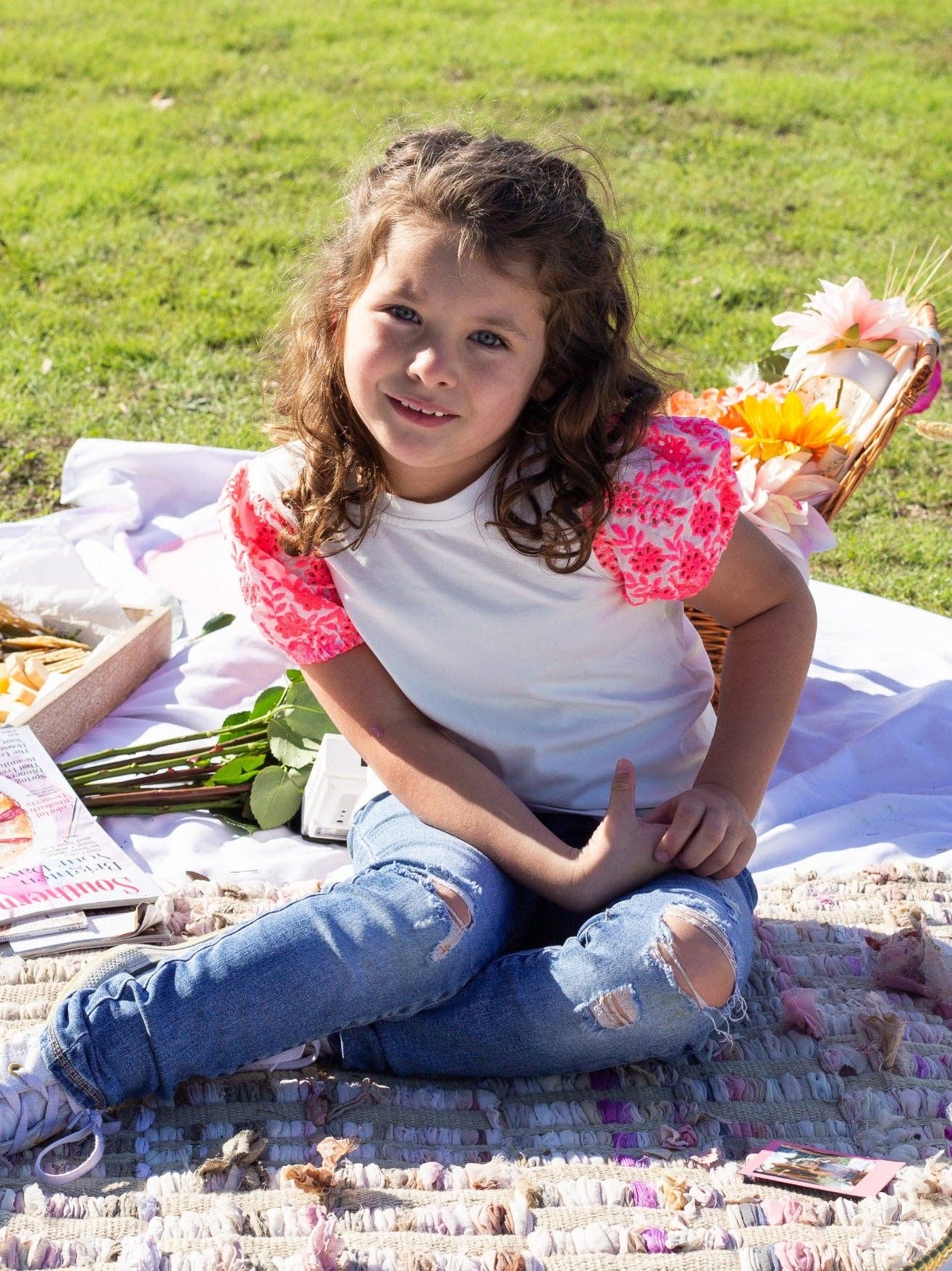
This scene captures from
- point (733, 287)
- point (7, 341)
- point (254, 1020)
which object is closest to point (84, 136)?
point (7, 341)

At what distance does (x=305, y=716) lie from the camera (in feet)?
8.57

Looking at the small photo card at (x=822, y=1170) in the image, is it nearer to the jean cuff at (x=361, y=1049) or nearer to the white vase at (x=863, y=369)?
the jean cuff at (x=361, y=1049)

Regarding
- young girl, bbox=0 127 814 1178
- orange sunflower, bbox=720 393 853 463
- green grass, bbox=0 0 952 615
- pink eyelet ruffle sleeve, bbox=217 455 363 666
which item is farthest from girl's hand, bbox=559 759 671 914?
green grass, bbox=0 0 952 615

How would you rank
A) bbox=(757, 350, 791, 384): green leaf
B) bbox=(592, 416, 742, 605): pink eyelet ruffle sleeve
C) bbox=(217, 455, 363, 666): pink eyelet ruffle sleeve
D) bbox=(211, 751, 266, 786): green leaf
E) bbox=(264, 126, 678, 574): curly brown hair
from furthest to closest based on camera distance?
bbox=(757, 350, 791, 384): green leaf
bbox=(211, 751, 266, 786): green leaf
bbox=(217, 455, 363, 666): pink eyelet ruffle sleeve
bbox=(592, 416, 742, 605): pink eyelet ruffle sleeve
bbox=(264, 126, 678, 574): curly brown hair

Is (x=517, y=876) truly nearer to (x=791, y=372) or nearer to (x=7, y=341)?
(x=791, y=372)

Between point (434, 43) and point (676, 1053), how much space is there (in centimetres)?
631

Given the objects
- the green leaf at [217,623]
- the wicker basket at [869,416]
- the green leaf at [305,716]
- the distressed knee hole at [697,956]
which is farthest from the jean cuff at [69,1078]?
the green leaf at [217,623]

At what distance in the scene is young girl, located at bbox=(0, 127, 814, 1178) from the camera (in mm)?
1859

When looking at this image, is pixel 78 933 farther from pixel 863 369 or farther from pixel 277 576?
pixel 863 369

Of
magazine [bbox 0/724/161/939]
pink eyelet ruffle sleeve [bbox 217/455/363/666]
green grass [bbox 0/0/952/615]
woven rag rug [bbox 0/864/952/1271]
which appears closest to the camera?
woven rag rug [bbox 0/864/952/1271]

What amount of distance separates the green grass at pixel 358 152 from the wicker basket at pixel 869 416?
3.10 ft

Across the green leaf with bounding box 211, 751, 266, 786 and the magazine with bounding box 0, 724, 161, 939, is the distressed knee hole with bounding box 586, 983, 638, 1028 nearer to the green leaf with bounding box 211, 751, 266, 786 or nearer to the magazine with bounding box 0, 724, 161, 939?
the magazine with bounding box 0, 724, 161, 939

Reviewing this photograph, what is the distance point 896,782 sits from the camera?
9.03 ft

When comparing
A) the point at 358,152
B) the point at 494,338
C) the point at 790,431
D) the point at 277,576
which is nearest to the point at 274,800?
the point at 277,576
